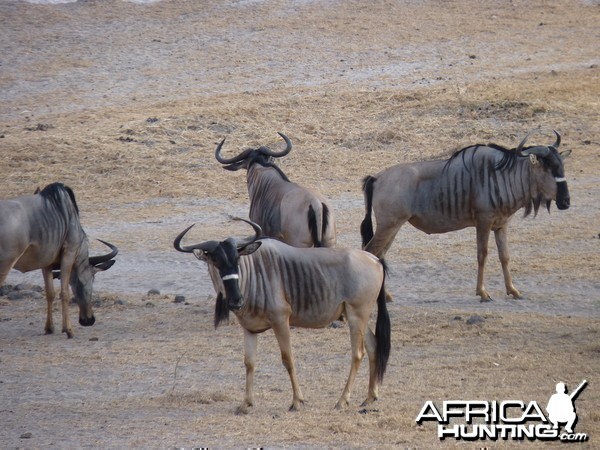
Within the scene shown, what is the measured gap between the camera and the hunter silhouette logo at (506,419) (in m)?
6.80

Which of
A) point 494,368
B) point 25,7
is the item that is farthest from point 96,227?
point 25,7

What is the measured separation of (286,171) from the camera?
1717 centimetres

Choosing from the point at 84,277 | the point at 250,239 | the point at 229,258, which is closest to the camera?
the point at 229,258

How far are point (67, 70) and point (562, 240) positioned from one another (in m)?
13.8

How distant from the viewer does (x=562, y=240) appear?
13.6 m

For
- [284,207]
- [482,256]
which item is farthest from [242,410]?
[482,256]

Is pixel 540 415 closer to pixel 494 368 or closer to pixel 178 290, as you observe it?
pixel 494 368

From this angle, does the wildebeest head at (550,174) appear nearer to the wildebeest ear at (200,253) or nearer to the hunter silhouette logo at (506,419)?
the hunter silhouette logo at (506,419)

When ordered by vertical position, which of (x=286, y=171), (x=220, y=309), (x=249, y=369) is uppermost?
(x=220, y=309)

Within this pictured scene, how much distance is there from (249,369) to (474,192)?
4.55 meters

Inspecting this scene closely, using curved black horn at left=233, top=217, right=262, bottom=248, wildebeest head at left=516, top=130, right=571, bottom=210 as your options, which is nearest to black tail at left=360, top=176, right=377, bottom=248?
wildebeest head at left=516, top=130, right=571, bottom=210

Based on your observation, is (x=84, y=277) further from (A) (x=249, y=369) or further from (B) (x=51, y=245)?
(A) (x=249, y=369)

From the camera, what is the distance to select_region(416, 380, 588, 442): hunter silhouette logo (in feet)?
22.3

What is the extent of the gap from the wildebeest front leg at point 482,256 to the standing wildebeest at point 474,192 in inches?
0.4
